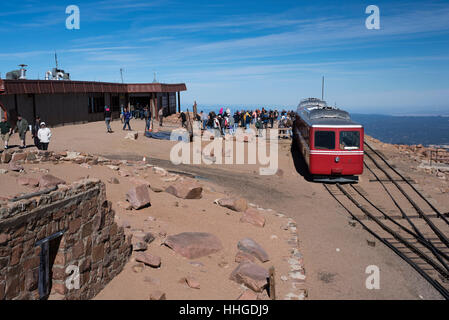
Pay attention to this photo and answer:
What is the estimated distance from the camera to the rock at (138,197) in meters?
12.0

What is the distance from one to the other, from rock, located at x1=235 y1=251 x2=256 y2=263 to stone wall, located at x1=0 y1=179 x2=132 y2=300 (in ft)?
9.32

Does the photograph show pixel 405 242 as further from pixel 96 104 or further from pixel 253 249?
pixel 96 104

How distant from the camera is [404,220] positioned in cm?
1466

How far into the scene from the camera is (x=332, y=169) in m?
19.0

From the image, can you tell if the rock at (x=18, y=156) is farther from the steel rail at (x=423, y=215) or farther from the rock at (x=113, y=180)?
the steel rail at (x=423, y=215)

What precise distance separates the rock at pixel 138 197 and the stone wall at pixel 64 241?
120 inches

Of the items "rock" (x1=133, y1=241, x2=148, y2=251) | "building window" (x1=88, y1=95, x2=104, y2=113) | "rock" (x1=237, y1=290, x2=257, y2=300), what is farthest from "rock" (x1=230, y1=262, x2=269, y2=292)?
"building window" (x1=88, y1=95, x2=104, y2=113)

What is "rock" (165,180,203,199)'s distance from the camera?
14242 mm

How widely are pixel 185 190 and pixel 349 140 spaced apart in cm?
882

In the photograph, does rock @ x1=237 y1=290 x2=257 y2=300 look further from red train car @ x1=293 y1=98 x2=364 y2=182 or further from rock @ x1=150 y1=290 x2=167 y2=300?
red train car @ x1=293 y1=98 x2=364 y2=182
